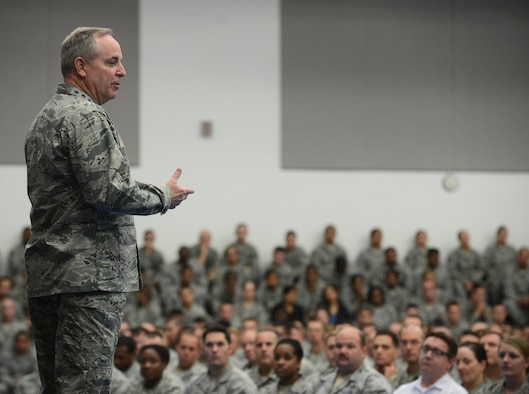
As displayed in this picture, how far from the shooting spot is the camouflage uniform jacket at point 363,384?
530 centimetres

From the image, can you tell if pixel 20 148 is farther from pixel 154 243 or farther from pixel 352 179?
pixel 352 179

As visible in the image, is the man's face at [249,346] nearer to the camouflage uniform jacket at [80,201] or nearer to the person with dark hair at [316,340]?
the person with dark hair at [316,340]

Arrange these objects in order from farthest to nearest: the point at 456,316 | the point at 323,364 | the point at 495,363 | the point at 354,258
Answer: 1. the point at 354,258
2. the point at 456,316
3. the point at 323,364
4. the point at 495,363

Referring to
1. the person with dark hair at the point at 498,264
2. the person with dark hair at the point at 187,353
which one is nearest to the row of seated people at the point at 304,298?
the person with dark hair at the point at 498,264

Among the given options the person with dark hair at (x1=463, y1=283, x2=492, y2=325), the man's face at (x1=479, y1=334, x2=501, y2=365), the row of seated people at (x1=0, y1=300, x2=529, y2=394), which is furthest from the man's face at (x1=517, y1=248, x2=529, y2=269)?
the man's face at (x1=479, y1=334, x2=501, y2=365)

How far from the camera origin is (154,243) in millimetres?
11133

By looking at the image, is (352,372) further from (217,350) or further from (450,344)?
(217,350)

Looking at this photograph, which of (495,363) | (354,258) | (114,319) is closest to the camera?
(114,319)

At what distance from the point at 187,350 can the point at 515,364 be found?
271 centimetres

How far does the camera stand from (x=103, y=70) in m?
2.46

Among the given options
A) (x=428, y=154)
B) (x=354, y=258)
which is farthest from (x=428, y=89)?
(x=354, y=258)

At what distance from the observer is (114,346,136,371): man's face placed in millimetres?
6453

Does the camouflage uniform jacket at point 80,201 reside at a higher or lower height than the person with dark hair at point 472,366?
higher

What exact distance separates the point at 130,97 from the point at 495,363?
6.38 m
